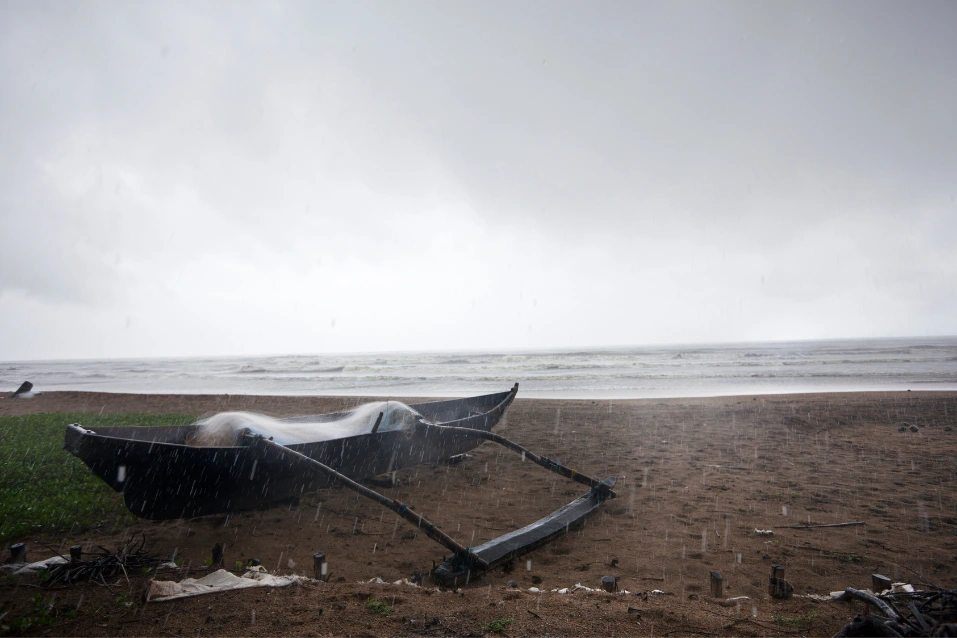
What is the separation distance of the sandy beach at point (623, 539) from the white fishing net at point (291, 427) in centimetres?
83

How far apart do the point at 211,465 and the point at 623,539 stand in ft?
13.2

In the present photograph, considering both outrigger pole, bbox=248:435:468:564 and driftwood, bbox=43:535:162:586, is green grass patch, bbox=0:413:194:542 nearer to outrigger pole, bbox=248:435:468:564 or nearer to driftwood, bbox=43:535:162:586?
driftwood, bbox=43:535:162:586

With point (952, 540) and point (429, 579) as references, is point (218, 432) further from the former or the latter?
point (952, 540)

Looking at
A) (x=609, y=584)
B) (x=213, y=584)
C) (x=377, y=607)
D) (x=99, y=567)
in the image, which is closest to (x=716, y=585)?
(x=609, y=584)

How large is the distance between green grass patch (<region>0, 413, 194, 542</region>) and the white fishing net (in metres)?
1.11

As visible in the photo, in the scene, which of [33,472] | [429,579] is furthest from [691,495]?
[33,472]

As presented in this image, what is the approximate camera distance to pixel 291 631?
8.93 ft

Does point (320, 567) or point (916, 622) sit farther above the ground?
point (916, 622)

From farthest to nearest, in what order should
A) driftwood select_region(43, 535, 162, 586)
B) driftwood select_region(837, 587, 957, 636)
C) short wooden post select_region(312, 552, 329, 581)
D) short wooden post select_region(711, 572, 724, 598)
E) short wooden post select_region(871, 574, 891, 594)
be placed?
short wooden post select_region(312, 552, 329, 581) → driftwood select_region(43, 535, 162, 586) → short wooden post select_region(711, 572, 724, 598) → short wooden post select_region(871, 574, 891, 594) → driftwood select_region(837, 587, 957, 636)

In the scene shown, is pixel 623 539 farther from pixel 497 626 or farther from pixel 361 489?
pixel 361 489

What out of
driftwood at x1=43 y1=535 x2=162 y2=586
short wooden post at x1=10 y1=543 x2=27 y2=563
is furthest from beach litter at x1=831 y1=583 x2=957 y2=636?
short wooden post at x1=10 y1=543 x2=27 y2=563

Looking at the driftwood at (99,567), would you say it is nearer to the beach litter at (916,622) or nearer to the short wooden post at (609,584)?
the short wooden post at (609,584)

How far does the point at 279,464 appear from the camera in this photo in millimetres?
4605

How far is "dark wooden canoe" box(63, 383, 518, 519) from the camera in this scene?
3814mm
